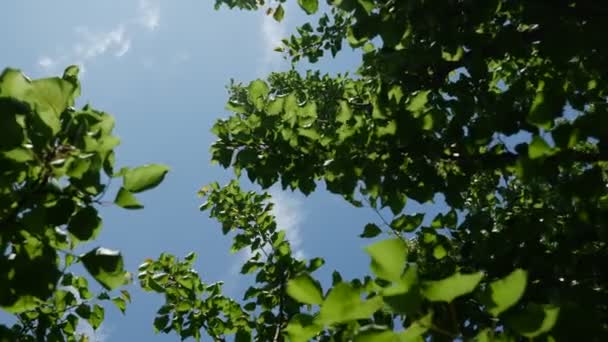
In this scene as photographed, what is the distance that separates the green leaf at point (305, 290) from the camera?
106 centimetres

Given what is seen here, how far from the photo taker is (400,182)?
2834 mm

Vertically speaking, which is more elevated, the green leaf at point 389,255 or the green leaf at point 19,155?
the green leaf at point 19,155

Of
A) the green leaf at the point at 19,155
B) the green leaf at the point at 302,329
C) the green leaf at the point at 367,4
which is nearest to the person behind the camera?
the green leaf at the point at 302,329

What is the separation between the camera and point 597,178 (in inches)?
70.2

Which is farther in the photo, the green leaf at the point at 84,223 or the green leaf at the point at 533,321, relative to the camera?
the green leaf at the point at 84,223

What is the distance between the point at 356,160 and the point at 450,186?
22.1 inches

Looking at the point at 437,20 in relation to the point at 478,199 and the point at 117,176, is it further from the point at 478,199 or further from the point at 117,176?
the point at 478,199

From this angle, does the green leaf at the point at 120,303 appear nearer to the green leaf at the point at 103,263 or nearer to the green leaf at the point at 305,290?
the green leaf at the point at 103,263

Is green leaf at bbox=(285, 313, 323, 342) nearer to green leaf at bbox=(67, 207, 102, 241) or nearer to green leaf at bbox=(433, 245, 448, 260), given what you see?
green leaf at bbox=(67, 207, 102, 241)

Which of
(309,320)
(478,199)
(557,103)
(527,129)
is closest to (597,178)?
(557,103)

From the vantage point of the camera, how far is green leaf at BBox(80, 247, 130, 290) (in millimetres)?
1459

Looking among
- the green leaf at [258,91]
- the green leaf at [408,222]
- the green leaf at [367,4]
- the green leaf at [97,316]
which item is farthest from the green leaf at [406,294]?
the green leaf at [97,316]

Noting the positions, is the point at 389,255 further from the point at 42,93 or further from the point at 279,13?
the point at 279,13

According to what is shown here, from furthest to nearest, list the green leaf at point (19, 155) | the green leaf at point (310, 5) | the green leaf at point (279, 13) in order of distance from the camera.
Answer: the green leaf at point (279, 13)
the green leaf at point (310, 5)
the green leaf at point (19, 155)
